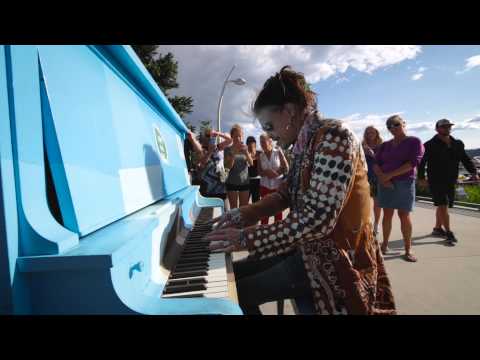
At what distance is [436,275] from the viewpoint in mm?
2939

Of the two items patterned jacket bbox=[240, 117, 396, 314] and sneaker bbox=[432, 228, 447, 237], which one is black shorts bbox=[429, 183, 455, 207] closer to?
sneaker bbox=[432, 228, 447, 237]

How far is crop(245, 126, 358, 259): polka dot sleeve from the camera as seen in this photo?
3.17 ft

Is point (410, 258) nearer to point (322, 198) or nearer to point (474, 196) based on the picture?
point (322, 198)

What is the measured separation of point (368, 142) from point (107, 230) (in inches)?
184

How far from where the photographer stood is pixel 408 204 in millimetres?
3377

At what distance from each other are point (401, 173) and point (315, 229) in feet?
9.79

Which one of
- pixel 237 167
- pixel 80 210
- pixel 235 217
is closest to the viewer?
pixel 80 210

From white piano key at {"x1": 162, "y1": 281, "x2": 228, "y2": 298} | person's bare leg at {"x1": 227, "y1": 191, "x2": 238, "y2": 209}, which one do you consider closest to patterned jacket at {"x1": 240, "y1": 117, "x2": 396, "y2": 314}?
white piano key at {"x1": 162, "y1": 281, "x2": 228, "y2": 298}

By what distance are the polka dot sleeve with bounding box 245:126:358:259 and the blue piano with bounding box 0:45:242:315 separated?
0.25 metres

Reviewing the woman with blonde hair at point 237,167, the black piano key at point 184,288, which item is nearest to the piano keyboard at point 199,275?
the black piano key at point 184,288

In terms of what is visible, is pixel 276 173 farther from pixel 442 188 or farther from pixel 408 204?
pixel 442 188

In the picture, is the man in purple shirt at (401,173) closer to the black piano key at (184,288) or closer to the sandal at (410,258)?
the sandal at (410,258)

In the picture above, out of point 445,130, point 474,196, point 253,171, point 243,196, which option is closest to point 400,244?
point 445,130
